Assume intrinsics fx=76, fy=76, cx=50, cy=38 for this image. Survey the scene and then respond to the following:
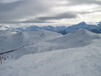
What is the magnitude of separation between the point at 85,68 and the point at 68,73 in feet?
7.50

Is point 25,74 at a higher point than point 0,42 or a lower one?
higher

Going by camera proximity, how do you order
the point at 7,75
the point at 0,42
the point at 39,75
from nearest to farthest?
1. the point at 39,75
2. the point at 7,75
3. the point at 0,42

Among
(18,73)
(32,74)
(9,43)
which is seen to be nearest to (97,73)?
(32,74)

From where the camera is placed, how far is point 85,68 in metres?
9.21

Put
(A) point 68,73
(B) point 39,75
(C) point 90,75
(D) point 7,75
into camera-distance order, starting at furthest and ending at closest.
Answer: (D) point 7,75, (B) point 39,75, (A) point 68,73, (C) point 90,75

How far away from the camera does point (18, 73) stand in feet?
35.9

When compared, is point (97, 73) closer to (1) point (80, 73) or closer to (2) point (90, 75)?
(2) point (90, 75)

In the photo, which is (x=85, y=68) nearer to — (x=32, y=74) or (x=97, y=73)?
(x=97, y=73)

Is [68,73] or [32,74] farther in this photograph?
[32,74]

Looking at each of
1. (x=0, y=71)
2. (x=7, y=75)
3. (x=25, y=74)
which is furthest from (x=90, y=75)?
(x=0, y=71)

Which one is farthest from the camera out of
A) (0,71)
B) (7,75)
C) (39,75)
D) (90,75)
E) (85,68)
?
(0,71)

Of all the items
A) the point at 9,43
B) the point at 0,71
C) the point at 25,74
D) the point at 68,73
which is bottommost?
the point at 9,43

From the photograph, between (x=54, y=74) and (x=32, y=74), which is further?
(x=32, y=74)

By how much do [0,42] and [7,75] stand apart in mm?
149041
